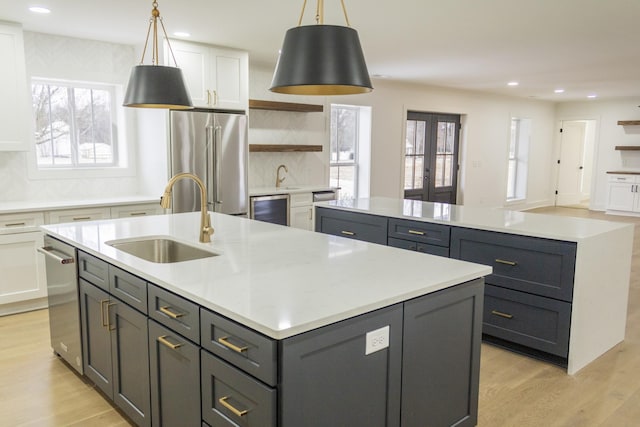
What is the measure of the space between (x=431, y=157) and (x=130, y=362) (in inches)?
284

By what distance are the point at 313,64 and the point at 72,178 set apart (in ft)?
13.2

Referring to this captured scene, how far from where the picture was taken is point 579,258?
290 cm

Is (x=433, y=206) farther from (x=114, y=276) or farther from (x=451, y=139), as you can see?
(x=451, y=139)

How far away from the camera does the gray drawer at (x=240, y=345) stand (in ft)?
4.87

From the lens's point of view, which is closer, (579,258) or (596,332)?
(579,258)

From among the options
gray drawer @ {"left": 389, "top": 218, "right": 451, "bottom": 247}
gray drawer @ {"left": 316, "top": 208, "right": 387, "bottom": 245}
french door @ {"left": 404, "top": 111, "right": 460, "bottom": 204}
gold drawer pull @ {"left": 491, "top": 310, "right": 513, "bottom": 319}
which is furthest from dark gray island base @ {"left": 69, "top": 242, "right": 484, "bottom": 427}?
french door @ {"left": 404, "top": 111, "right": 460, "bottom": 204}

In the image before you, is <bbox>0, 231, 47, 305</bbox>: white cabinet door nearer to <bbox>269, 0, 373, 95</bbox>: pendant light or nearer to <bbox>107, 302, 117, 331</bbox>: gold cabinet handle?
<bbox>107, 302, 117, 331</bbox>: gold cabinet handle

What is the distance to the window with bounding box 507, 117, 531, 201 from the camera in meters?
10.8

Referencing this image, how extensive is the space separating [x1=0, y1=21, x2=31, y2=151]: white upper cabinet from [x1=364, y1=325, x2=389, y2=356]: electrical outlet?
3.88m

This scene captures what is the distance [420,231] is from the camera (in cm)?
367

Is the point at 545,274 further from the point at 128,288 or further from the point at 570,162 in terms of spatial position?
the point at 570,162

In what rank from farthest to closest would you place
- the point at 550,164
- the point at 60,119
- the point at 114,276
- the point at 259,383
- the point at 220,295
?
1. the point at 550,164
2. the point at 60,119
3. the point at 114,276
4. the point at 220,295
5. the point at 259,383

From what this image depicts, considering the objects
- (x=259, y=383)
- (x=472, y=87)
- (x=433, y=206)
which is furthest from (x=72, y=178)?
(x=472, y=87)

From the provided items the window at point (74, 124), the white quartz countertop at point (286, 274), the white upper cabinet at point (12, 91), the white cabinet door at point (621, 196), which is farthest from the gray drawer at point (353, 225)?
the white cabinet door at point (621, 196)
